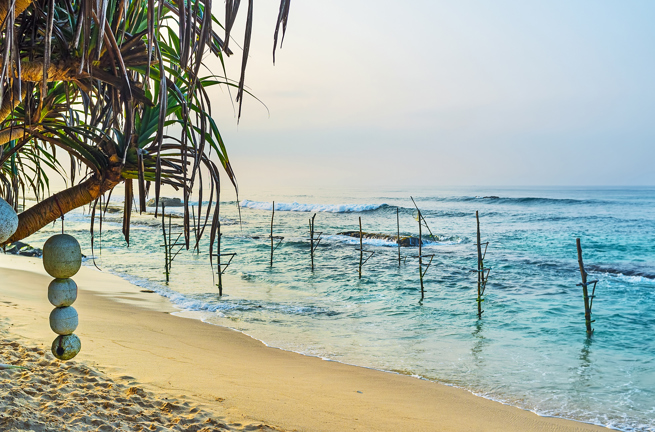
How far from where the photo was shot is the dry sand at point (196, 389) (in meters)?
2.95

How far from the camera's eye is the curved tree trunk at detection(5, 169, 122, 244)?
140 centimetres

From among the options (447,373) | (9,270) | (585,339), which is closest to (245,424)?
(447,373)

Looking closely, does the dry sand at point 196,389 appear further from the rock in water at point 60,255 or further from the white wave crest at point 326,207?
the white wave crest at point 326,207

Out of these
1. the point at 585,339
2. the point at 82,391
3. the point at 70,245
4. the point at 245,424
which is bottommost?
the point at 585,339

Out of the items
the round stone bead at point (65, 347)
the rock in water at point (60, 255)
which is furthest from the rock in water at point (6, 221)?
the round stone bead at point (65, 347)

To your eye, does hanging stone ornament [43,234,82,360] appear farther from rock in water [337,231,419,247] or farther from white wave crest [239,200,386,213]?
white wave crest [239,200,386,213]

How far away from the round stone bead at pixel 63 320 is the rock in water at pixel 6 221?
51cm

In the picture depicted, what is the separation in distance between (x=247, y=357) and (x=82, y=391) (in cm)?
302

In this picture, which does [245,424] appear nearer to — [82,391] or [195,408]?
[195,408]

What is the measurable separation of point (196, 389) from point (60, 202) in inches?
126

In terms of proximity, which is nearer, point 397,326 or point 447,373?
point 447,373

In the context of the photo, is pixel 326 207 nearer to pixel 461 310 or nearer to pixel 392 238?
pixel 392 238

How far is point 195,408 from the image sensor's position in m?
3.41

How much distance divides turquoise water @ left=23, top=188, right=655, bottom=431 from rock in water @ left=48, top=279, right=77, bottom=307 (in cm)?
68
